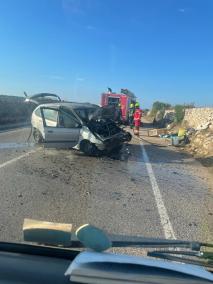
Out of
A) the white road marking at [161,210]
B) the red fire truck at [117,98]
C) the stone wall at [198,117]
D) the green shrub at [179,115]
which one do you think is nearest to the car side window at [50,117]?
the white road marking at [161,210]

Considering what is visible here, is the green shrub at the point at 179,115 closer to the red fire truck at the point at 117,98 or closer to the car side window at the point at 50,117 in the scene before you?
the red fire truck at the point at 117,98

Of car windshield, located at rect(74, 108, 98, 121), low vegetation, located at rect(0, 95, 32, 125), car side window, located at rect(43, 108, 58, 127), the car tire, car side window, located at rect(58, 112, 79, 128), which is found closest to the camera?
car side window, located at rect(58, 112, 79, 128)

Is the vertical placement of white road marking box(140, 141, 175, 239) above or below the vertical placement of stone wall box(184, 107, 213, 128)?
below

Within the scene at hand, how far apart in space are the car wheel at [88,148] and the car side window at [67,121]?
25.3 inches

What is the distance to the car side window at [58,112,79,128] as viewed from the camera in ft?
55.3

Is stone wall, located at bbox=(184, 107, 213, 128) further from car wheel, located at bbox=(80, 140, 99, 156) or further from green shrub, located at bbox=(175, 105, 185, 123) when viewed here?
car wheel, located at bbox=(80, 140, 99, 156)

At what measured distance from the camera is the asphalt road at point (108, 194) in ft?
24.1

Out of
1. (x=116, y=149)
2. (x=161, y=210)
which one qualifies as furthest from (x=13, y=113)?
(x=161, y=210)

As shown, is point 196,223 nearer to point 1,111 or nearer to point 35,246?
point 35,246

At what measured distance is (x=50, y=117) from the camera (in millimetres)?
17250

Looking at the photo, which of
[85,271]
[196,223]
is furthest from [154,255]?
[196,223]

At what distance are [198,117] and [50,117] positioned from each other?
789 inches

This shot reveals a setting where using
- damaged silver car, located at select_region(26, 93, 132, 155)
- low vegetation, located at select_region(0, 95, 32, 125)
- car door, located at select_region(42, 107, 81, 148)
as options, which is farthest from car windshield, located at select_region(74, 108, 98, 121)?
low vegetation, located at select_region(0, 95, 32, 125)

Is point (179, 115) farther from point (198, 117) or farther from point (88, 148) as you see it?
point (88, 148)
